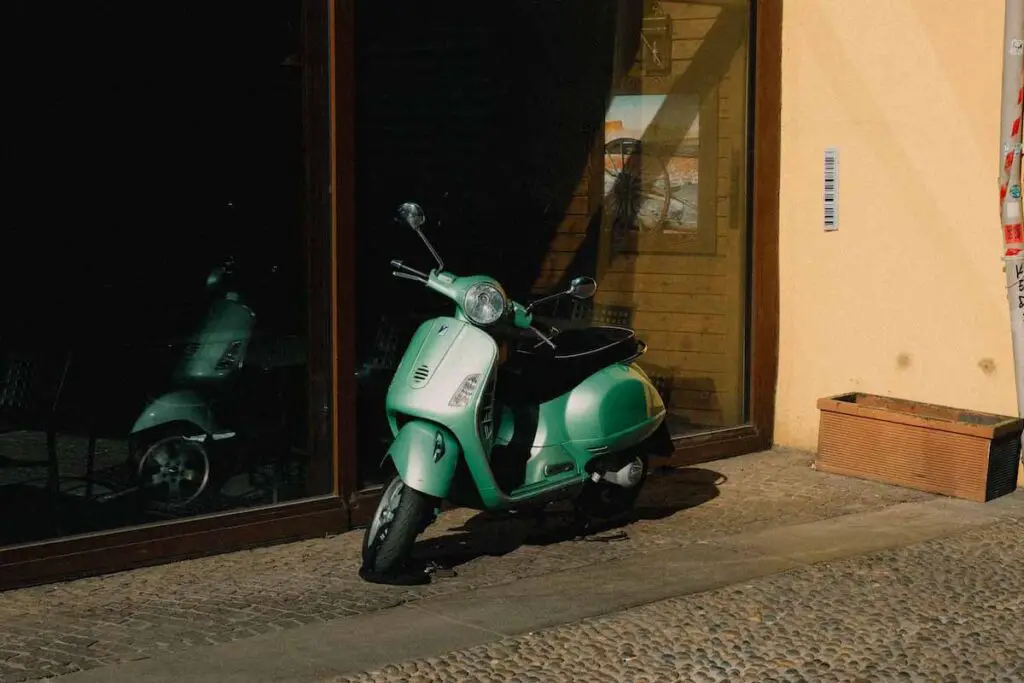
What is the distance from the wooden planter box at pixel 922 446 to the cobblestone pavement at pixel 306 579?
0.15 metres

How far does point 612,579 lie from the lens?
631 cm

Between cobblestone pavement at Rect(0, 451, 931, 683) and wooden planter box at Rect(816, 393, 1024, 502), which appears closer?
cobblestone pavement at Rect(0, 451, 931, 683)

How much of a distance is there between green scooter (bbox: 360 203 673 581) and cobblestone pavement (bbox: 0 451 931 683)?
229 mm

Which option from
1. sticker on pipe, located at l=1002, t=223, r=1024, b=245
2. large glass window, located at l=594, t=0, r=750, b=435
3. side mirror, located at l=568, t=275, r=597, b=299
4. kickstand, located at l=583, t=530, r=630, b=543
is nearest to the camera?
side mirror, located at l=568, t=275, r=597, b=299

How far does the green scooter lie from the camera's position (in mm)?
6172

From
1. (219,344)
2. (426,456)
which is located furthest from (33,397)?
(426,456)

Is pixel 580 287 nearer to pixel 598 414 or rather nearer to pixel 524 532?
pixel 598 414

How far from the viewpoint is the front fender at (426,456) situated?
6.09m

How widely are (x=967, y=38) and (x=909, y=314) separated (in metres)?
1.56

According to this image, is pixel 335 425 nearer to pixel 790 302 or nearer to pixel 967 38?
pixel 790 302

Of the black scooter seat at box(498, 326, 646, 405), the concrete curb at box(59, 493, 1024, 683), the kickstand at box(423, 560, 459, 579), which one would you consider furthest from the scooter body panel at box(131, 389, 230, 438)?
the concrete curb at box(59, 493, 1024, 683)

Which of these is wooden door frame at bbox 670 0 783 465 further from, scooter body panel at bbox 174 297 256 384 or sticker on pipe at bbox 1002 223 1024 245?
scooter body panel at bbox 174 297 256 384

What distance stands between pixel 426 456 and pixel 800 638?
1621 millimetres

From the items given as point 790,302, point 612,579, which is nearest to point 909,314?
point 790,302
